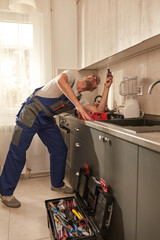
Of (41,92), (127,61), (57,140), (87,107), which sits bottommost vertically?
(57,140)

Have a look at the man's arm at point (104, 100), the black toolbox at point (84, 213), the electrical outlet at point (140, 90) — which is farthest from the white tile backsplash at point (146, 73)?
the black toolbox at point (84, 213)

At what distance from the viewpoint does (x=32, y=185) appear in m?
2.68

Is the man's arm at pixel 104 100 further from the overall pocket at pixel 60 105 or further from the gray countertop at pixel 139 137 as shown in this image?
the gray countertop at pixel 139 137

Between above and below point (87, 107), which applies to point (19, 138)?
below

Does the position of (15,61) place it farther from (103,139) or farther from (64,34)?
(103,139)

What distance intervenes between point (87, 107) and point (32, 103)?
579 mm

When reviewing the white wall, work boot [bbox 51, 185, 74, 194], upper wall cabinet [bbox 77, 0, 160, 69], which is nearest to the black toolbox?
work boot [bbox 51, 185, 74, 194]

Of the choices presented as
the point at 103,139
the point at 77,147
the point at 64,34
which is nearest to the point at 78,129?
the point at 77,147

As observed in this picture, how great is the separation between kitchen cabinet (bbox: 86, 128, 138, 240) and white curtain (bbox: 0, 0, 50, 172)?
1.53 meters

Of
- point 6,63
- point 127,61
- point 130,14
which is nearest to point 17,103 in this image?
point 6,63

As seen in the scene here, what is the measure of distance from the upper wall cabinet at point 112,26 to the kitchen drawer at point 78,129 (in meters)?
0.72

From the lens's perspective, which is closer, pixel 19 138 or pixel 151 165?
pixel 151 165

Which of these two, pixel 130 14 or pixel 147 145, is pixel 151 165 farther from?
pixel 130 14

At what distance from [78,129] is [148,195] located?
3.87 feet
